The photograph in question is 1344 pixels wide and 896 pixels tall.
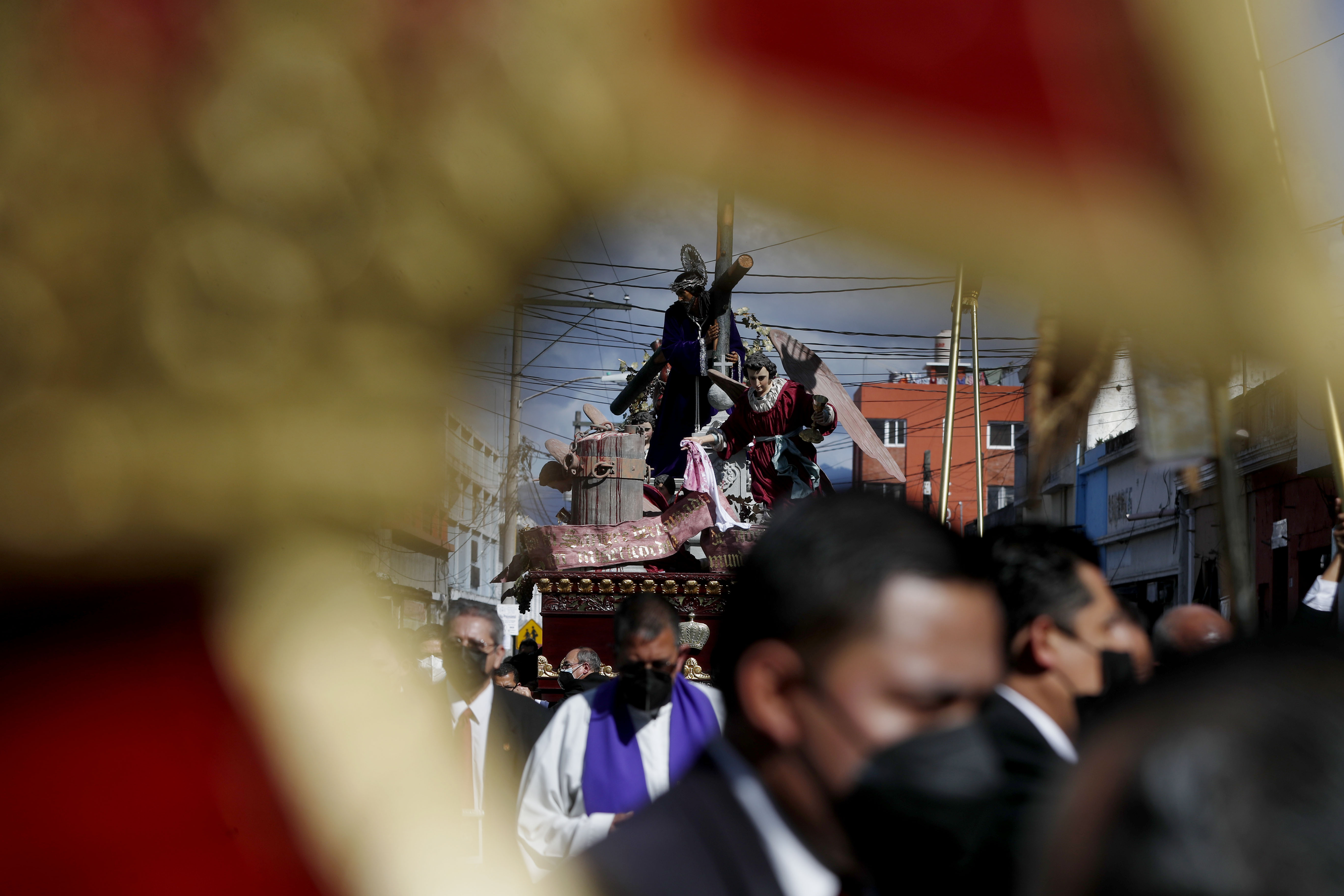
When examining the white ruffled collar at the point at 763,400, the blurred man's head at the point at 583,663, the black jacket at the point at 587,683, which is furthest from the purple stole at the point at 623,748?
the white ruffled collar at the point at 763,400

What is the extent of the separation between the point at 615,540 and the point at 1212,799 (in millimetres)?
7671

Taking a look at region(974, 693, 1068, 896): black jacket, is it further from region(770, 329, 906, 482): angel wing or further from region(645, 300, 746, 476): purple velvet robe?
region(770, 329, 906, 482): angel wing

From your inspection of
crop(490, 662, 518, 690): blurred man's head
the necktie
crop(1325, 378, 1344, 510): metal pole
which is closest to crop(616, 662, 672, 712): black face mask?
the necktie

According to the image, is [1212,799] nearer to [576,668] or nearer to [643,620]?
[643,620]

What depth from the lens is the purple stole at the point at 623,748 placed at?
9.40 feet

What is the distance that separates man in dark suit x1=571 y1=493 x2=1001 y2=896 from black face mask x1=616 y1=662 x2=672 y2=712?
2117 millimetres

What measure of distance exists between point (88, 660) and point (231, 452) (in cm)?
23

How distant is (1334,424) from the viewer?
5.89 ft

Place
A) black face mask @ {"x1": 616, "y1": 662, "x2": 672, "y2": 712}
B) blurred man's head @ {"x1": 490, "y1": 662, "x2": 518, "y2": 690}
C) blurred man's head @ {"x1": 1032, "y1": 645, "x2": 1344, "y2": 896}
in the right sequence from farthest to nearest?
blurred man's head @ {"x1": 490, "y1": 662, "x2": 518, "y2": 690} < black face mask @ {"x1": 616, "y1": 662, "x2": 672, "y2": 712} < blurred man's head @ {"x1": 1032, "y1": 645, "x2": 1344, "y2": 896}

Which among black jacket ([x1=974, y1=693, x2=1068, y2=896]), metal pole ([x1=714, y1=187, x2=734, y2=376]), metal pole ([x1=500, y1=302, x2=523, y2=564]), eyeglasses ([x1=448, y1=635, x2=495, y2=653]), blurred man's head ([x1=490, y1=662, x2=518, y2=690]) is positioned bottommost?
blurred man's head ([x1=490, y1=662, x2=518, y2=690])

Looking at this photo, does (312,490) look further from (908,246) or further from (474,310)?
(908,246)

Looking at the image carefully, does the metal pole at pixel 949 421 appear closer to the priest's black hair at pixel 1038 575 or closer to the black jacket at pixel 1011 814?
the priest's black hair at pixel 1038 575

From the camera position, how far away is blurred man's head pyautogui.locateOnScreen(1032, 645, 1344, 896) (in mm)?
542

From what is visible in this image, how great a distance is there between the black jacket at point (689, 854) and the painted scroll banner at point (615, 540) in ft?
23.5
